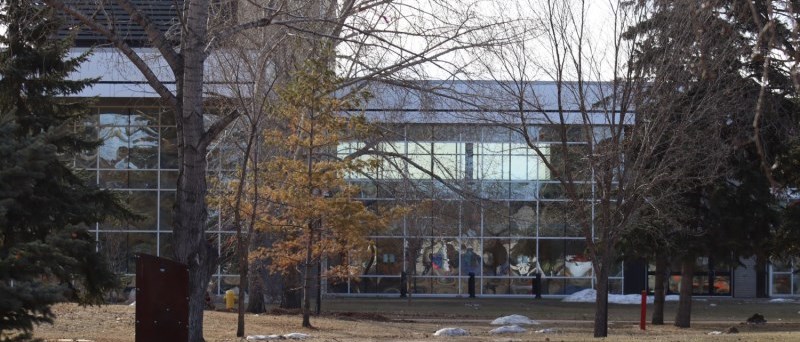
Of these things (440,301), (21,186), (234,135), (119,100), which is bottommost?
(440,301)

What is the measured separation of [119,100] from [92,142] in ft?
70.8

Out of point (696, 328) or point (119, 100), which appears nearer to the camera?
point (696, 328)

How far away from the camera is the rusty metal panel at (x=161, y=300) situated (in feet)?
39.4

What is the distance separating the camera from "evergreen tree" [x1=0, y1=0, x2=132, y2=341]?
29.7 feet

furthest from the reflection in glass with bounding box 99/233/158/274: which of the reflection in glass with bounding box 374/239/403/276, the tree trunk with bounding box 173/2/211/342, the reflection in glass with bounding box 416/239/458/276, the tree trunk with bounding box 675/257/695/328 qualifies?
the tree trunk with bounding box 173/2/211/342

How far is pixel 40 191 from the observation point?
40.5 ft

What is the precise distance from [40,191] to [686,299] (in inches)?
796

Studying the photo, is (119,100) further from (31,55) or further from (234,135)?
(31,55)

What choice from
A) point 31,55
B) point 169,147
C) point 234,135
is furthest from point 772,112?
point 169,147

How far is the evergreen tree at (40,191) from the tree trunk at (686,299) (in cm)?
1709

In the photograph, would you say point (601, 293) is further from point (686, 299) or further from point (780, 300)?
point (780, 300)

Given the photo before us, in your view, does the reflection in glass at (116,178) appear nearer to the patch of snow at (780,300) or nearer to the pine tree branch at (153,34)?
the pine tree branch at (153,34)

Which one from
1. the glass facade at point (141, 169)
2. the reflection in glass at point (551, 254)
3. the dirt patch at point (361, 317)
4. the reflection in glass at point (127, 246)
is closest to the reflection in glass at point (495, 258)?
the reflection in glass at point (551, 254)

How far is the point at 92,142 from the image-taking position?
648 inches
